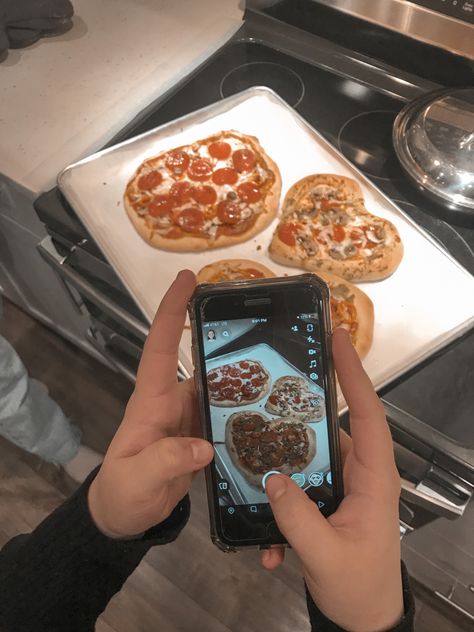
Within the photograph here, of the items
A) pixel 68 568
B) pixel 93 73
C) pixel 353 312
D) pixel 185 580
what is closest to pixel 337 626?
pixel 68 568

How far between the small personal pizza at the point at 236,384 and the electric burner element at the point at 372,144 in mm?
594

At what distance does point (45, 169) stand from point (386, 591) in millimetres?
925

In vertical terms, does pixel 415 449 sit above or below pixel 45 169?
below

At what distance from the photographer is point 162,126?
1.15 metres

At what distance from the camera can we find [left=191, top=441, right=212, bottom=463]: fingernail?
1.83 ft

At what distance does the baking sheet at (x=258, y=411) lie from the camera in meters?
0.64

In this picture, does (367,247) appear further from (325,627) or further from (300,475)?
(325,627)

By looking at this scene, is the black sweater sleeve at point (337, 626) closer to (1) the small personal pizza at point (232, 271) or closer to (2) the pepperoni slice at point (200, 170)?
(1) the small personal pizza at point (232, 271)

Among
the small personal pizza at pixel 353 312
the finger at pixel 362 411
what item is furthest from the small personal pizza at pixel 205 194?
the finger at pixel 362 411

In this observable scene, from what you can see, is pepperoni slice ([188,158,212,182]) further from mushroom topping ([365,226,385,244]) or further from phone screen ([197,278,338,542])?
phone screen ([197,278,338,542])

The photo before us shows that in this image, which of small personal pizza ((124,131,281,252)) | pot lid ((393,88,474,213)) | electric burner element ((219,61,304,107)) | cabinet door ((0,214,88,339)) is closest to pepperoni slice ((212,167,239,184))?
small personal pizza ((124,131,281,252))

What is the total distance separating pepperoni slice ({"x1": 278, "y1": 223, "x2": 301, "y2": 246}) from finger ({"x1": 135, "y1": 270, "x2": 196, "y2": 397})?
43cm

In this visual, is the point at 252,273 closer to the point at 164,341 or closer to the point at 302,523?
the point at 164,341

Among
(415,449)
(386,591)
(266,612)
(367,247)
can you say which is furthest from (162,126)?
(266,612)
